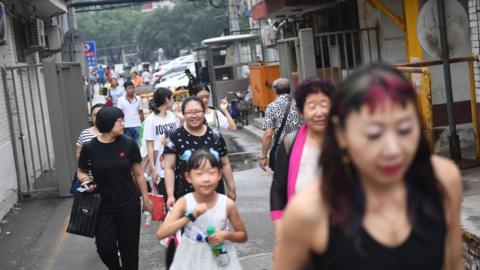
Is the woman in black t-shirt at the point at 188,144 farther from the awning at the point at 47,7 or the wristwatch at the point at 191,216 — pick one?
the awning at the point at 47,7

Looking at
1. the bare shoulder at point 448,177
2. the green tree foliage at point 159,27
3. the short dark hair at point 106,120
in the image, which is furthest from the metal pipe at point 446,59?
the green tree foliage at point 159,27

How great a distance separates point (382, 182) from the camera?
245 cm

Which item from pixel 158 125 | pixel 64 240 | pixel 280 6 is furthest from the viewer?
pixel 280 6

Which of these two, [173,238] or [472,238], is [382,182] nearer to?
[173,238]

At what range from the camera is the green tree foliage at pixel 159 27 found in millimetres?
81500

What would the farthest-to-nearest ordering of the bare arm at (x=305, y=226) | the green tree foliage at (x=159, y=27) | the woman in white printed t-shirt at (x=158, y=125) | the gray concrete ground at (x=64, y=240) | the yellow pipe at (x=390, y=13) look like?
the green tree foliage at (x=159, y=27) → the yellow pipe at (x=390, y=13) → the woman in white printed t-shirt at (x=158, y=125) → the gray concrete ground at (x=64, y=240) → the bare arm at (x=305, y=226)

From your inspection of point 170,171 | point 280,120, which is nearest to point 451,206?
point 170,171

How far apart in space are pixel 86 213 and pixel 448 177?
4.39 meters

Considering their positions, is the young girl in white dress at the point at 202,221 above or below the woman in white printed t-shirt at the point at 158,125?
below

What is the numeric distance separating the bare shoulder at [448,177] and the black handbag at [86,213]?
4246 mm

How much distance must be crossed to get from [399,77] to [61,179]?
1016cm

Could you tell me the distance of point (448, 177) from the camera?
8.94 ft

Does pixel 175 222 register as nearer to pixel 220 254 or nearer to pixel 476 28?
pixel 220 254

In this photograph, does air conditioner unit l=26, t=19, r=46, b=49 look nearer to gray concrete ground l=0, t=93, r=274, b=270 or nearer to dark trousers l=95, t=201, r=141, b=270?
gray concrete ground l=0, t=93, r=274, b=270
